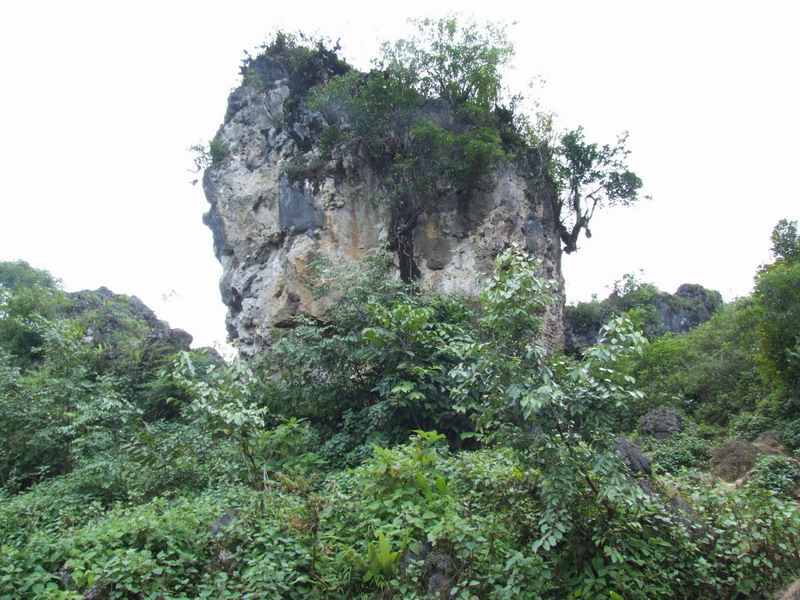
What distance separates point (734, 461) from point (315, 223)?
11474 mm

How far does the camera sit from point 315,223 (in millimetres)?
15750

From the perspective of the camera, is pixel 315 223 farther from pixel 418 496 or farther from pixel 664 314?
pixel 664 314

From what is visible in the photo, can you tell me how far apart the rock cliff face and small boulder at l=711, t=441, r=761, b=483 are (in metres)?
5.15

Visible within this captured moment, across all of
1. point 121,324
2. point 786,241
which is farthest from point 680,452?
point 121,324

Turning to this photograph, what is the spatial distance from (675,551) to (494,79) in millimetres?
14360

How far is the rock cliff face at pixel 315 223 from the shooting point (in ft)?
49.0

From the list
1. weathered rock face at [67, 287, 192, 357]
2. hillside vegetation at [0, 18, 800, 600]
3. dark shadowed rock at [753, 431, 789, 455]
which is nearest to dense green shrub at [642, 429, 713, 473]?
hillside vegetation at [0, 18, 800, 600]

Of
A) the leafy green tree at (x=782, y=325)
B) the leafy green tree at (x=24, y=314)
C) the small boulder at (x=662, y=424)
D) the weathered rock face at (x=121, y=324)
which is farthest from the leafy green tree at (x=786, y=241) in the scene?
the leafy green tree at (x=24, y=314)

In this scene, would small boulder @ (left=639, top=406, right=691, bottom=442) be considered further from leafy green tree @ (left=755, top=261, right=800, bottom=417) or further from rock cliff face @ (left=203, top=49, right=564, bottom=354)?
rock cliff face @ (left=203, top=49, right=564, bottom=354)

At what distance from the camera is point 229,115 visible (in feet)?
63.3

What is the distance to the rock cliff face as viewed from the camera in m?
14.9

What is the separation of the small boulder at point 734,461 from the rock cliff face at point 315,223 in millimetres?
5148

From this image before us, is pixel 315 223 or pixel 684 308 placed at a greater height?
pixel 315 223

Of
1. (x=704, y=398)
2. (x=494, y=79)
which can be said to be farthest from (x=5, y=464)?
(x=704, y=398)
